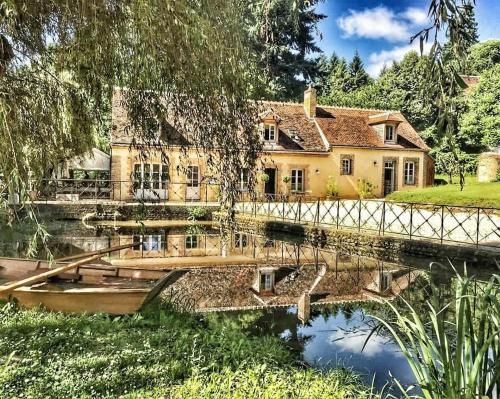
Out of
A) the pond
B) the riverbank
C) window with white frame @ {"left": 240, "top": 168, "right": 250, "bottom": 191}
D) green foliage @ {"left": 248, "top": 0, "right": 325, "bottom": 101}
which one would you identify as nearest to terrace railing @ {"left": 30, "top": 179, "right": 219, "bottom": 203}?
the pond

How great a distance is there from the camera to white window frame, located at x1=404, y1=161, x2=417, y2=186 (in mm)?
23797

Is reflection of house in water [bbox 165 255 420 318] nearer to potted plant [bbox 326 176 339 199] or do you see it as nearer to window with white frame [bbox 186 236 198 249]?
window with white frame [bbox 186 236 198 249]

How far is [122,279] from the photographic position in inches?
263

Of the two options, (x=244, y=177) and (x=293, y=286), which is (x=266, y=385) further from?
(x=293, y=286)

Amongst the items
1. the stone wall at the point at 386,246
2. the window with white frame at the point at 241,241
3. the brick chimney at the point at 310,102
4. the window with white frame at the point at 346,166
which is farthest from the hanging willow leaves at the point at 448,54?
the brick chimney at the point at 310,102

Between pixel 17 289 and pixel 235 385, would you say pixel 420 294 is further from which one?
pixel 17 289

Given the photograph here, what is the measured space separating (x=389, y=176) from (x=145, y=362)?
21.4m

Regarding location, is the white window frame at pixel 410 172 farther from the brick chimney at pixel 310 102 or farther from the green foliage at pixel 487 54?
the green foliage at pixel 487 54

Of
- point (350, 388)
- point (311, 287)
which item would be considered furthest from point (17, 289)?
point (311, 287)

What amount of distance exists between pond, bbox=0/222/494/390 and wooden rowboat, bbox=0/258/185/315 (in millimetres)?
539

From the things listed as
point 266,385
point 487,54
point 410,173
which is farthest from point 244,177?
point 487,54

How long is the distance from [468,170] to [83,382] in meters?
25.6

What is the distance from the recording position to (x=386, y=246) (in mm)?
11266

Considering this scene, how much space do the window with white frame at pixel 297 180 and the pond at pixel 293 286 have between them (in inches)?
323
